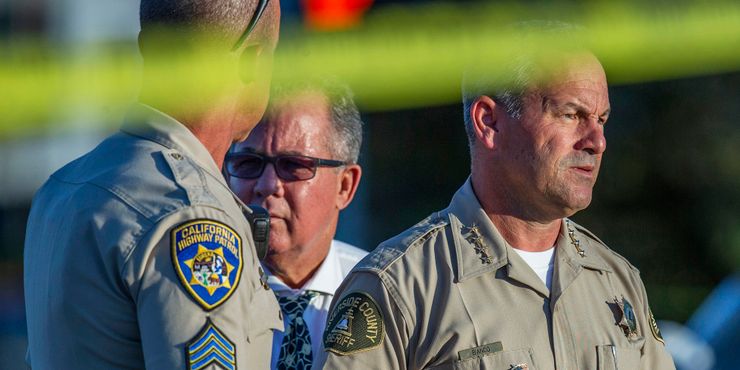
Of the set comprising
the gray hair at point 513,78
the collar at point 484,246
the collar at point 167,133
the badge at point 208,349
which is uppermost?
the gray hair at point 513,78

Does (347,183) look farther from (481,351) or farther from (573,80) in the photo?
(481,351)

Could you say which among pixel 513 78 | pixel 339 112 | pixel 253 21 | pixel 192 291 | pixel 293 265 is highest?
pixel 253 21

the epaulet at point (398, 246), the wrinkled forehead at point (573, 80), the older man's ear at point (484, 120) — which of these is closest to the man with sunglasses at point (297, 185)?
the epaulet at point (398, 246)

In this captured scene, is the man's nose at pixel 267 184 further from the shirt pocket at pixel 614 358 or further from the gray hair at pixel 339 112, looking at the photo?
the shirt pocket at pixel 614 358

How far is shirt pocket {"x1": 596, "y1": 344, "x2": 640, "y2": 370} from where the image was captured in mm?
2922

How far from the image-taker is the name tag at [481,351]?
279cm

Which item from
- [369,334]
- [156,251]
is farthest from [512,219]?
[156,251]

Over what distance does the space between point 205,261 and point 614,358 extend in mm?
1272

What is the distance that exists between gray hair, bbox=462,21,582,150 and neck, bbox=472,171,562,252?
197 mm

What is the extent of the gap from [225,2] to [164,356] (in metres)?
0.80

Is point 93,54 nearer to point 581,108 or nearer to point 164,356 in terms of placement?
point 581,108

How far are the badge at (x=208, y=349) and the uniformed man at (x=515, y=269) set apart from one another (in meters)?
0.65

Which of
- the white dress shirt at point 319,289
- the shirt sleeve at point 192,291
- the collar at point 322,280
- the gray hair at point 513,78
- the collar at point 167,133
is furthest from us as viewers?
the collar at point 322,280

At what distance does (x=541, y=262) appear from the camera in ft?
10.2
